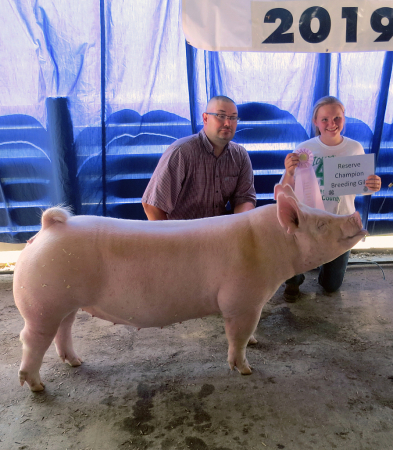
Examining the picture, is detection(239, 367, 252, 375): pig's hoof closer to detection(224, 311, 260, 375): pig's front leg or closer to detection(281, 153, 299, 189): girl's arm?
detection(224, 311, 260, 375): pig's front leg

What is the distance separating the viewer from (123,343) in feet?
8.88

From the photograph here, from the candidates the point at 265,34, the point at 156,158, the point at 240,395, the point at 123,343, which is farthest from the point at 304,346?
the point at 265,34

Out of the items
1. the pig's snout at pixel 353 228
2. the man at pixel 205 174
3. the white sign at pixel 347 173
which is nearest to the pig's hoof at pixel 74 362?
the man at pixel 205 174

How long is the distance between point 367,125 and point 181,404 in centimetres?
317

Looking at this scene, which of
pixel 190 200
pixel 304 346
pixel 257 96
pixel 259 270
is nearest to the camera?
pixel 259 270

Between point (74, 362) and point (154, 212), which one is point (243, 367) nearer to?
point (74, 362)

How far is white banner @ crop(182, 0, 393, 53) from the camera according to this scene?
312 cm

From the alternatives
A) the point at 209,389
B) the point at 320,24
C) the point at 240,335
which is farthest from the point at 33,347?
the point at 320,24

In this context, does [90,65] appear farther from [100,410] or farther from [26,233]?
[100,410]

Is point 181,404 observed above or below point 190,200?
below

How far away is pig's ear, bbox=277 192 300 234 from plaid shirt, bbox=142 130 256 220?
1.19 meters

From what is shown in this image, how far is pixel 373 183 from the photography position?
2.75 meters

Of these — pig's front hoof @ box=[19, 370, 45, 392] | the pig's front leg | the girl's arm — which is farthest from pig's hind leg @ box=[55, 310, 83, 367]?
the girl's arm

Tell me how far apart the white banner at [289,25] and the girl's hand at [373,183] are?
1321 millimetres
